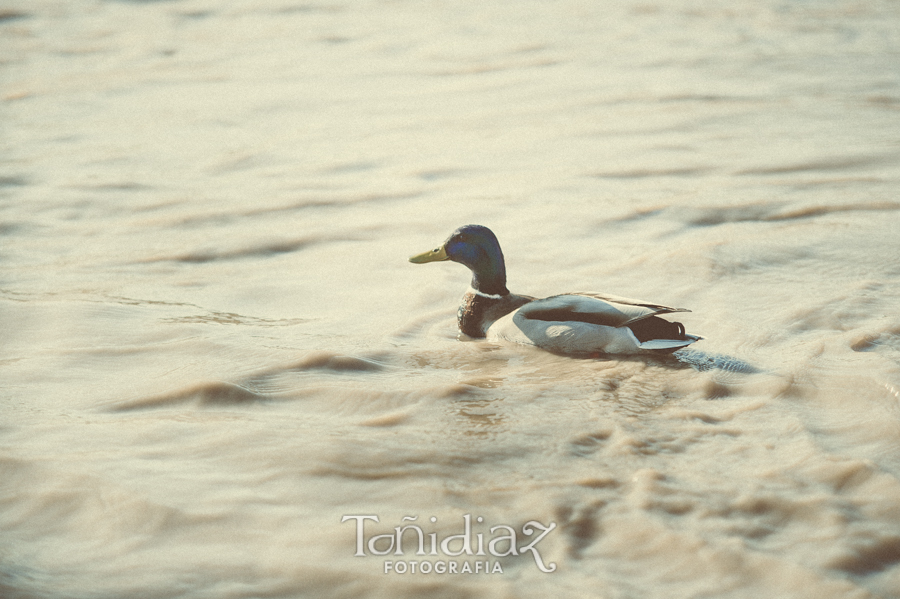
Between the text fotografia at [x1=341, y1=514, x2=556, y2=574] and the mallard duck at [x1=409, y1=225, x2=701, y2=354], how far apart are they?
4.89ft

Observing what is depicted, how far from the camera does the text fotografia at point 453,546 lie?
112 inches

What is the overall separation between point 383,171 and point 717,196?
8.01 feet

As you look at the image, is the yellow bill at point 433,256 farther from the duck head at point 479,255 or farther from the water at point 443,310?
the water at point 443,310

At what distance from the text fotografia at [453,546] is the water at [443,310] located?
0.06ft

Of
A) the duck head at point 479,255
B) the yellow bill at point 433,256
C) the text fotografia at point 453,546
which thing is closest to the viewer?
the text fotografia at point 453,546

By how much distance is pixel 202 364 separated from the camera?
434 centimetres

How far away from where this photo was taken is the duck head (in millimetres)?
4996

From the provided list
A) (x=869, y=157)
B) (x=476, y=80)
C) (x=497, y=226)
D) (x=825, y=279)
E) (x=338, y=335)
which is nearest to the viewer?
(x=338, y=335)

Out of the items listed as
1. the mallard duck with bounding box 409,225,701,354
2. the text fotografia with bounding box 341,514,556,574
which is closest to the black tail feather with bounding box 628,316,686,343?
the mallard duck with bounding box 409,225,701,354

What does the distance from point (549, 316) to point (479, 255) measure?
0.68 m

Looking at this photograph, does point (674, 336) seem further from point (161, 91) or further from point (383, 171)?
point (161, 91)

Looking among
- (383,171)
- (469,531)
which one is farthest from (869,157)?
(469,531)

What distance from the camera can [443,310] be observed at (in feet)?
17.3

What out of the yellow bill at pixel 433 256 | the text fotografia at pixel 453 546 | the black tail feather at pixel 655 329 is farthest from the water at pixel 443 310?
the yellow bill at pixel 433 256
